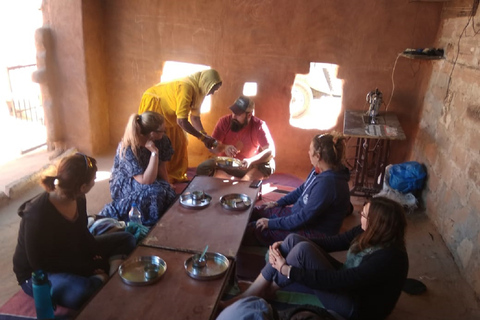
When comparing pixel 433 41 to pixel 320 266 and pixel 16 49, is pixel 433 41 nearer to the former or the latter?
pixel 320 266

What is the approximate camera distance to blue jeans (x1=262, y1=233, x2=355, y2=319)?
2.47 meters

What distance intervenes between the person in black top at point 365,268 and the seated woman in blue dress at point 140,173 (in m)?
1.54

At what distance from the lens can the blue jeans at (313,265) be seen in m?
2.47

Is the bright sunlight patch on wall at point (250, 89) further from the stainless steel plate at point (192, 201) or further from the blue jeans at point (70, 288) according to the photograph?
the blue jeans at point (70, 288)

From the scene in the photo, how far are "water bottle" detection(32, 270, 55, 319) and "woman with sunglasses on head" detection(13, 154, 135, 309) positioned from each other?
0.19 m

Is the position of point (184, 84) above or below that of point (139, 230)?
above

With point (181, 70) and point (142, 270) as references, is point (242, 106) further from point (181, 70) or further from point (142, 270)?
point (142, 270)

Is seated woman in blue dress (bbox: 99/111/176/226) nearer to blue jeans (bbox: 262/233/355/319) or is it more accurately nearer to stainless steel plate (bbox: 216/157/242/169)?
stainless steel plate (bbox: 216/157/242/169)

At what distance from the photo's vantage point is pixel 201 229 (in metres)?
2.93

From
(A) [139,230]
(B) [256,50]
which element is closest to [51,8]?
(B) [256,50]

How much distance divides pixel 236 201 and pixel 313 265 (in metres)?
1.02

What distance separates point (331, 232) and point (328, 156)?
2.06 ft

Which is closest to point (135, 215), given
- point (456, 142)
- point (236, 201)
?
point (236, 201)

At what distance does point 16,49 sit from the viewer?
10594 millimetres
